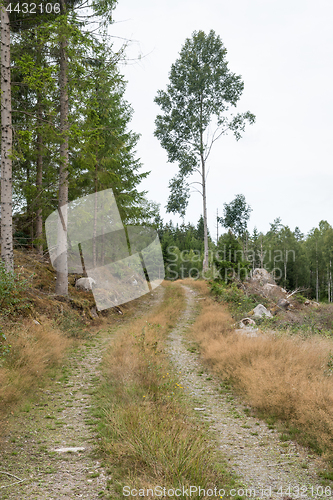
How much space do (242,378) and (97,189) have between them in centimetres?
1470

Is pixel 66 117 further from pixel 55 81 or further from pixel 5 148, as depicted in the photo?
pixel 5 148

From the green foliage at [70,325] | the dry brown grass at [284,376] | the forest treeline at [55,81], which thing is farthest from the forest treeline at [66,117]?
Result: the dry brown grass at [284,376]

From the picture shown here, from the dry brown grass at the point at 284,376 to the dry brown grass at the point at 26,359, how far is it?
164 inches

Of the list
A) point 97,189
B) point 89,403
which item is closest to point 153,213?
point 97,189

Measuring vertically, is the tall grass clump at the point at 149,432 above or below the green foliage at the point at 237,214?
below

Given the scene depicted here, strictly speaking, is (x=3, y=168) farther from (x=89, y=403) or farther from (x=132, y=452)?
(x=132, y=452)

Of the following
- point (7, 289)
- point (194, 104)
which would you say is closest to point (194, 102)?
point (194, 104)

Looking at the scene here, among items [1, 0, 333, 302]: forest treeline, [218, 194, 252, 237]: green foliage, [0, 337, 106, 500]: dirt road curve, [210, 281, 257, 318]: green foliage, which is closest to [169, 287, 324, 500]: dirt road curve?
[0, 337, 106, 500]: dirt road curve

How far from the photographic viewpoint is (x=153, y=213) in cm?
2133

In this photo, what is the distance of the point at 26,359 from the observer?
250 inches

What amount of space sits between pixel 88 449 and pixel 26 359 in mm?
2925

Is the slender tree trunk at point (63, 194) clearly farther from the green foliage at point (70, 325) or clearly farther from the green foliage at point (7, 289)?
the green foliage at point (7, 289)

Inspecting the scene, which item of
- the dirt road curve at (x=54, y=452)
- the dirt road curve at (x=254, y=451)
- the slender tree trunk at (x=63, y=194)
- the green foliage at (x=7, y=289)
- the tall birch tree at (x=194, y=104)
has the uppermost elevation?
the tall birch tree at (x=194, y=104)

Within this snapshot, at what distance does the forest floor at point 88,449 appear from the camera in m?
3.42
